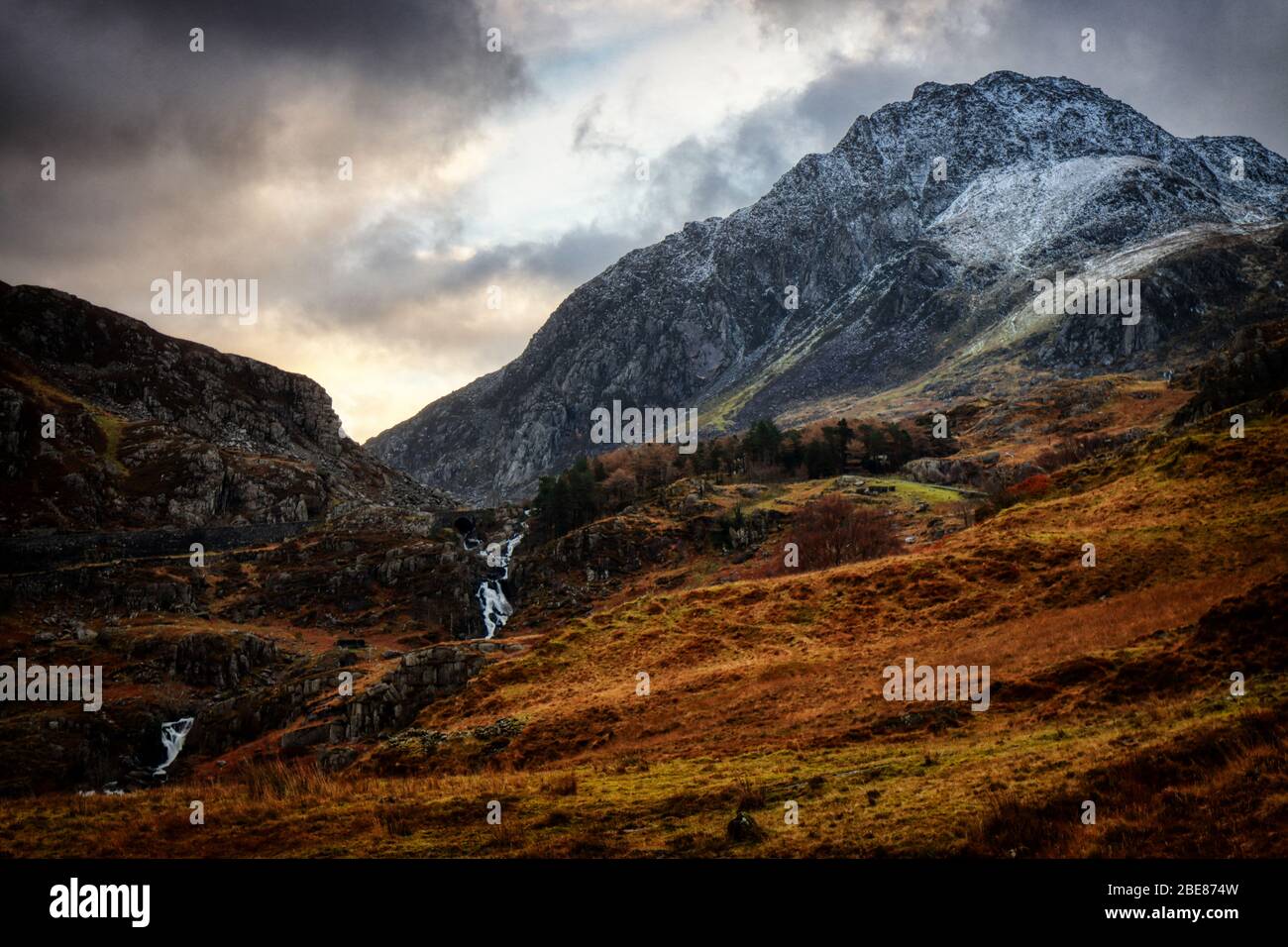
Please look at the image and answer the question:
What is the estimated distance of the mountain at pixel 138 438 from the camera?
128 meters

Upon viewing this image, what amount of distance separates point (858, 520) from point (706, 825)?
81.0 meters

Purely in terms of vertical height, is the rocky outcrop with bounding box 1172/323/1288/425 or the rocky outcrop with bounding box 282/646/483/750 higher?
the rocky outcrop with bounding box 1172/323/1288/425

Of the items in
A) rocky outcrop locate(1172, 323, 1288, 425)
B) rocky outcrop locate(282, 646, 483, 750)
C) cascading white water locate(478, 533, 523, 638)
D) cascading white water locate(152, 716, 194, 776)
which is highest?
rocky outcrop locate(1172, 323, 1288, 425)

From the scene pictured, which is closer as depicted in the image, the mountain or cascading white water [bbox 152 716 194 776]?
cascading white water [bbox 152 716 194 776]

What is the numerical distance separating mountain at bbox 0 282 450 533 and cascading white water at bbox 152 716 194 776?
7541cm

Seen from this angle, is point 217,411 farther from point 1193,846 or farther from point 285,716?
point 1193,846

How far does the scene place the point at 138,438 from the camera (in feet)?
498

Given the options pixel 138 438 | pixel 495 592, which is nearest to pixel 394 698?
pixel 495 592

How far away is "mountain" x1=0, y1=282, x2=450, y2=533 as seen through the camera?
128 m

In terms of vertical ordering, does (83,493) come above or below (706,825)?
above

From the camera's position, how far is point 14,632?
7988cm

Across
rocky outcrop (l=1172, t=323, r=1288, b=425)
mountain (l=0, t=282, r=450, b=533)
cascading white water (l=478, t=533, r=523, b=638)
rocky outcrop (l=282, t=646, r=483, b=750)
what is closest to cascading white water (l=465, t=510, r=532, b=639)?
cascading white water (l=478, t=533, r=523, b=638)

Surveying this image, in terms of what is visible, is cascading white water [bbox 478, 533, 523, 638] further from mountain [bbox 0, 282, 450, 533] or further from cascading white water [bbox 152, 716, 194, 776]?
mountain [bbox 0, 282, 450, 533]
